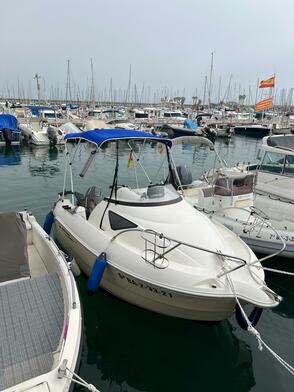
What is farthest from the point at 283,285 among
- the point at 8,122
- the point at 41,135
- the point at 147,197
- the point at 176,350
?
the point at 8,122

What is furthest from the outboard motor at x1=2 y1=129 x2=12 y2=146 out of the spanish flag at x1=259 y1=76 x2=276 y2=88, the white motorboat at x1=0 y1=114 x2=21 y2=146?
the spanish flag at x1=259 y1=76 x2=276 y2=88

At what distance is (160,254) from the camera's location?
201 inches

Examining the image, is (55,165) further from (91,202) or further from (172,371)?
(172,371)

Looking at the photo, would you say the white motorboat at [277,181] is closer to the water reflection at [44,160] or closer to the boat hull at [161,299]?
the boat hull at [161,299]

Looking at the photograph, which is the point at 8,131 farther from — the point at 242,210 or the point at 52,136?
the point at 242,210

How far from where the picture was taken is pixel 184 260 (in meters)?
5.15

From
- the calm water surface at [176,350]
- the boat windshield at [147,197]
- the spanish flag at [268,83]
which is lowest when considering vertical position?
the calm water surface at [176,350]

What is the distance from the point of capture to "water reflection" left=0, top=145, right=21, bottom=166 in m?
20.4

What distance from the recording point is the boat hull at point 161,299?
4.75 meters

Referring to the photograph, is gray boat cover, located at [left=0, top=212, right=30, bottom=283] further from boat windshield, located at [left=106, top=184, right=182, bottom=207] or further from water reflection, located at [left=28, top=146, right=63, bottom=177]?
water reflection, located at [left=28, top=146, right=63, bottom=177]

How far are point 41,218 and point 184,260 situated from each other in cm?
704

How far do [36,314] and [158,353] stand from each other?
6.93 feet

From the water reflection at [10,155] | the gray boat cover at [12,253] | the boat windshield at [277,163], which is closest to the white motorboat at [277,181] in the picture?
the boat windshield at [277,163]

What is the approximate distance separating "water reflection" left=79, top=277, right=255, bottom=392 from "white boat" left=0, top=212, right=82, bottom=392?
1073 mm
